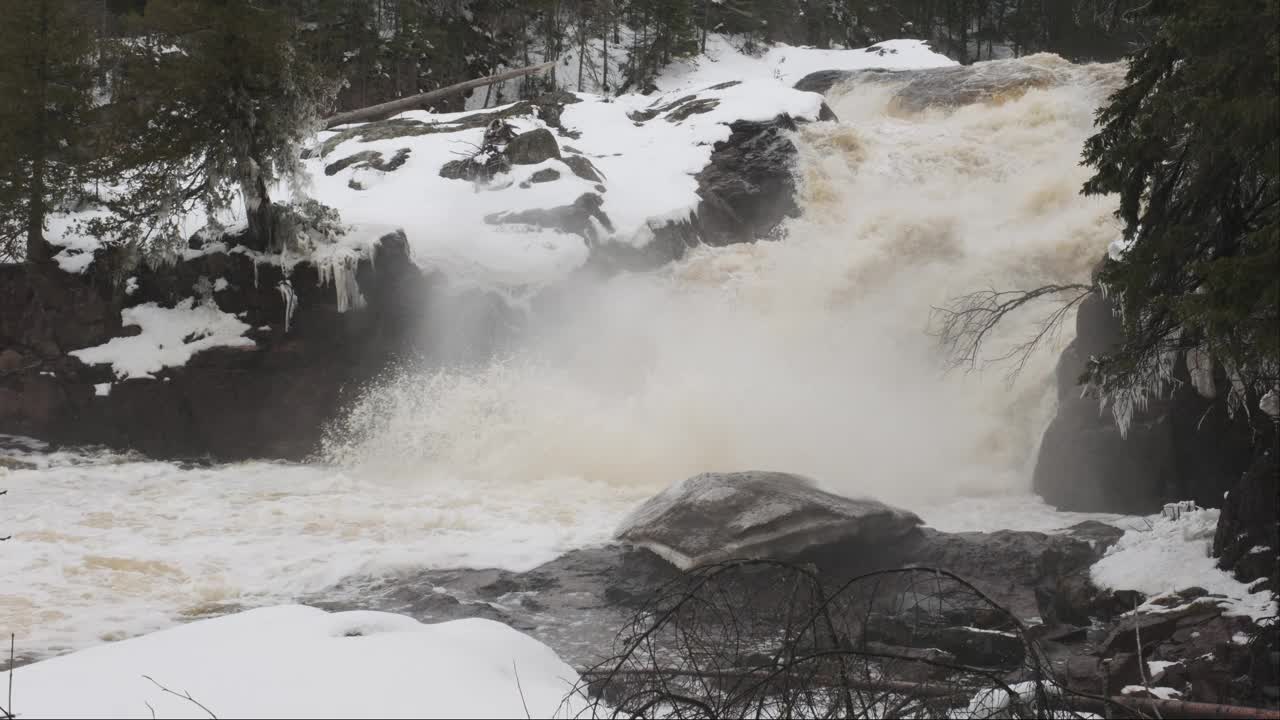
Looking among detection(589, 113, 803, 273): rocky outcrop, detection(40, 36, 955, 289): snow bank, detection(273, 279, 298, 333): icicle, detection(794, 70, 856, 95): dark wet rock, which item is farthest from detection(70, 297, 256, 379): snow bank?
detection(794, 70, 856, 95): dark wet rock

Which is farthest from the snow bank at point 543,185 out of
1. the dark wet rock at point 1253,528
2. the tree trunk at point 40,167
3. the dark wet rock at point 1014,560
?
the dark wet rock at point 1253,528

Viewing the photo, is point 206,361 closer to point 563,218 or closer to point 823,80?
point 563,218

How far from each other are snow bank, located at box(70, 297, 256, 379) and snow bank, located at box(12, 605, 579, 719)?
39.0 ft

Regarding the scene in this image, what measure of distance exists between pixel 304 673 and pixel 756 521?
19.0 ft

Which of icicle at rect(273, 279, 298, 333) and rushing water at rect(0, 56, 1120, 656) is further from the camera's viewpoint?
icicle at rect(273, 279, 298, 333)

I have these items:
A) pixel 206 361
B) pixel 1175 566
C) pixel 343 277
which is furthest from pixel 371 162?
pixel 1175 566

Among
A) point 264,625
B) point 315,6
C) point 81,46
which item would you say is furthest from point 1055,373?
point 315,6

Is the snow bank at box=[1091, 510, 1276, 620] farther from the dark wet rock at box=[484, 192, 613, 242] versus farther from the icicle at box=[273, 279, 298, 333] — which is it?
the icicle at box=[273, 279, 298, 333]

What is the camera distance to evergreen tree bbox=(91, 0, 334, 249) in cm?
1470

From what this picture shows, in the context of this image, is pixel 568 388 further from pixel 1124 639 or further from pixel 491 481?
pixel 1124 639

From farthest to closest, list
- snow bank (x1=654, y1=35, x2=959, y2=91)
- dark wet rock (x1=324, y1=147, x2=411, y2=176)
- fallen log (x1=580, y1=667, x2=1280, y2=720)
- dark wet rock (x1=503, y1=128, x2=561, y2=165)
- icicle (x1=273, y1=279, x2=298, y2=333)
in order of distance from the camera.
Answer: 1. snow bank (x1=654, y1=35, x2=959, y2=91)
2. dark wet rock (x1=324, y1=147, x2=411, y2=176)
3. dark wet rock (x1=503, y1=128, x2=561, y2=165)
4. icicle (x1=273, y1=279, x2=298, y2=333)
5. fallen log (x1=580, y1=667, x2=1280, y2=720)

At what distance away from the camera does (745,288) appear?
1770 cm

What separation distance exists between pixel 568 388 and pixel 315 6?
83.8 feet

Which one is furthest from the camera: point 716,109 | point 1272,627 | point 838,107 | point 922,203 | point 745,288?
point 838,107
